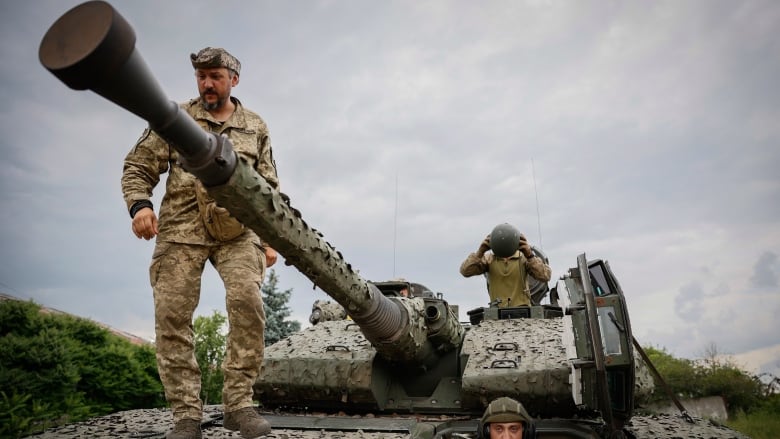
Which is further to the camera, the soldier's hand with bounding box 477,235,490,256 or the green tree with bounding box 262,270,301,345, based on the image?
the green tree with bounding box 262,270,301,345

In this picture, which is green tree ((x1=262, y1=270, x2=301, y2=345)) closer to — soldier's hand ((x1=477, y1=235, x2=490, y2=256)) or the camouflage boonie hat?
soldier's hand ((x1=477, y1=235, x2=490, y2=256))

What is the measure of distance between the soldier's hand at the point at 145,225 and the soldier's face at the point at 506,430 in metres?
2.48

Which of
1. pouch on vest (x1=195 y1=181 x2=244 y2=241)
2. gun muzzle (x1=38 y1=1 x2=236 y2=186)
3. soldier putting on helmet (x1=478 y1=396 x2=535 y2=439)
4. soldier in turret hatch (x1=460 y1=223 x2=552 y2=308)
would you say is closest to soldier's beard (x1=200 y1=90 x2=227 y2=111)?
pouch on vest (x1=195 y1=181 x2=244 y2=241)

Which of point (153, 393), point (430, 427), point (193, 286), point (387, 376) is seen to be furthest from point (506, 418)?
point (153, 393)

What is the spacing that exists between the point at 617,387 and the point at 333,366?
2.25m

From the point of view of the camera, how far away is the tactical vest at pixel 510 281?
8023 millimetres

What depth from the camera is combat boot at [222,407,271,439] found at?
363 cm

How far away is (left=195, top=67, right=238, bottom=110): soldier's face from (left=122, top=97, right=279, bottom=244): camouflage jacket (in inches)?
3.1

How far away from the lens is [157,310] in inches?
146

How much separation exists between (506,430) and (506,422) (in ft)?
0.18

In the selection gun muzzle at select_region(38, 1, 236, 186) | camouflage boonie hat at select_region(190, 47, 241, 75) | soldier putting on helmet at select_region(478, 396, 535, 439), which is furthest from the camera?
soldier putting on helmet at select_region(478, 396, 535, 439)

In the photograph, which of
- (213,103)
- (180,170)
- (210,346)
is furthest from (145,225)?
(210,346)

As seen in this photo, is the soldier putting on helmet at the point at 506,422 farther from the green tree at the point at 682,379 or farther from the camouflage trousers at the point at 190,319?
the green tree at the point at 682,379

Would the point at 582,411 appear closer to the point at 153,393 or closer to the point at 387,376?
the point at 387,376
